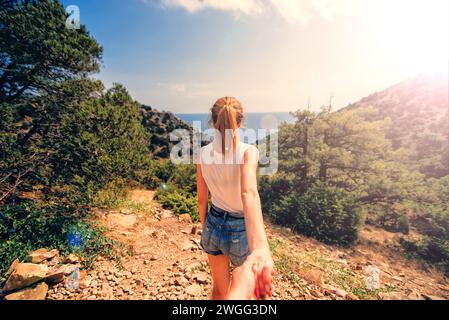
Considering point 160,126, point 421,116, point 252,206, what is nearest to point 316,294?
point 252,206

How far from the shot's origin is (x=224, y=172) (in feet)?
5.01

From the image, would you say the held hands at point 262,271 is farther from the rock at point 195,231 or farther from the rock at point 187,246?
the rock at point 195,231

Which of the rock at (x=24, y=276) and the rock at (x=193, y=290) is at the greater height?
the rock at (x=24, y=276)

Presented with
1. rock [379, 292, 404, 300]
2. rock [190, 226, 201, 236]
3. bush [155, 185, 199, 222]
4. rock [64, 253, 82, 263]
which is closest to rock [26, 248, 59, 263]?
rock [64, 253, 82, 263]

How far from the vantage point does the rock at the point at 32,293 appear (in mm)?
3132

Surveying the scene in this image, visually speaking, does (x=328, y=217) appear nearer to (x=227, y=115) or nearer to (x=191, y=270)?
(x=191, y=270)

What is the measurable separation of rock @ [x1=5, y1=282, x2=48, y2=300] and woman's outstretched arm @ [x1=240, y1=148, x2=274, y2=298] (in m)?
4.17

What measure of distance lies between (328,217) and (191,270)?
6410 millimetres

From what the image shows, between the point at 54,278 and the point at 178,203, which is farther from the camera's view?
the point at 178,203

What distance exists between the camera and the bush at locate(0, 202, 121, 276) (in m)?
4.21

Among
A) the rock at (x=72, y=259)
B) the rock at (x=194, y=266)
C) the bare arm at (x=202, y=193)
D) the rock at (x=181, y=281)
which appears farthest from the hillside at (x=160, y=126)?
the bare arm at (x=202, y=193)

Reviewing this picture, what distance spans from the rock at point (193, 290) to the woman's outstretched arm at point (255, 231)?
3.20 meters

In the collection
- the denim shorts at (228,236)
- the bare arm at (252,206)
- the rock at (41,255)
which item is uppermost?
the bare arm at (252,206)

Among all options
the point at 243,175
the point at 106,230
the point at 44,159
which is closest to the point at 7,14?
the point at 44,159
